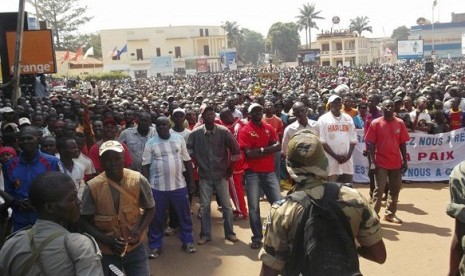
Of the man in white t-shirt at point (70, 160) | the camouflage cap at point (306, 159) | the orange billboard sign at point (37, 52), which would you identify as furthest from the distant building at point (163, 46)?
the camouflage cap at point (306, 159)

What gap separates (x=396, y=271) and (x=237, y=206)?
2561 millimetres

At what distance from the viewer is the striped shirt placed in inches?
204

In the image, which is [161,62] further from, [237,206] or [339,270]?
[339,270]

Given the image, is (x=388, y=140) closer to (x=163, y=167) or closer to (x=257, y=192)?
(x=257, y=192)

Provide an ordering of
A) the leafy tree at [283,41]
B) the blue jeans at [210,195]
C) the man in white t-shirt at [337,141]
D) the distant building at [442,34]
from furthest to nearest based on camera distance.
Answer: the distant building at [442,34] → the leafy tree at [283,41] → the man in white t-shirt at [337,141] → the blue jeans at [210,195]

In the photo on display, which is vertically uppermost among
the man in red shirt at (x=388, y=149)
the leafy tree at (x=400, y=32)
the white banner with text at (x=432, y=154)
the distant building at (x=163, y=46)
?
the leafy tree at (x=400, y=32)

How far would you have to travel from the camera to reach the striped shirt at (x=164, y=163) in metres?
5.17

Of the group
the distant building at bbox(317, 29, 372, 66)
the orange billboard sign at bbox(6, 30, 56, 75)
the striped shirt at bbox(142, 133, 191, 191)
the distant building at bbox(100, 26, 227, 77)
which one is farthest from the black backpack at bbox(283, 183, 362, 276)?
the distant building at bbox(317, 29, 372, 66)

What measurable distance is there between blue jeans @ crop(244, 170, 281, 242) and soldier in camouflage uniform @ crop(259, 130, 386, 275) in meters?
3.03

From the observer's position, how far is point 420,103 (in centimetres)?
855

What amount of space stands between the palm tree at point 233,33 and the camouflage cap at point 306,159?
86.5 m

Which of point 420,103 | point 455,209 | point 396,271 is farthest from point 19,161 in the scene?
point 420,103

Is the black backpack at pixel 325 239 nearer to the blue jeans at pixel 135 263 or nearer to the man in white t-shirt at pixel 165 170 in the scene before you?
the blue jeans at pixel 135 263

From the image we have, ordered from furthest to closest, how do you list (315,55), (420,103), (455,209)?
(315,55) → (420,103) → (455,209)
